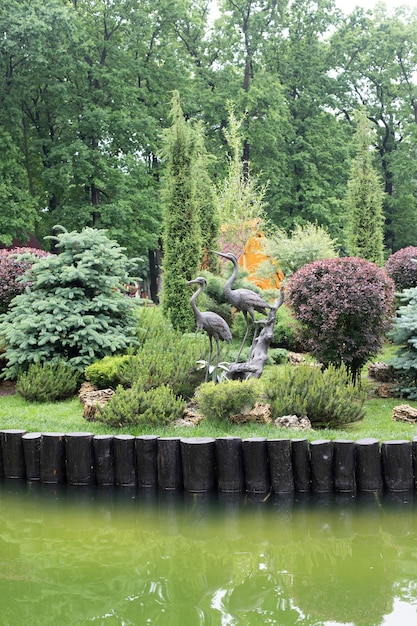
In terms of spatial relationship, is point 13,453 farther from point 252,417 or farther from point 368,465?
point 368,465

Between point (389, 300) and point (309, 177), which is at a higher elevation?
point (309, 177)

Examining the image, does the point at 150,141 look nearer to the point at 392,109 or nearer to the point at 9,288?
the point at 392,109

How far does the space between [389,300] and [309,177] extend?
20.6 metres

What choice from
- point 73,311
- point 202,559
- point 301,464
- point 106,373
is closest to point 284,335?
point 73,311

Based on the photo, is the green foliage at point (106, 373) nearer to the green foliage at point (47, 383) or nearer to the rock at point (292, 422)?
the green foliage at point (47, 383)

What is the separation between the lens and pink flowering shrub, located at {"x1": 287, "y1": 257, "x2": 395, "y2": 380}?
904 centimetres

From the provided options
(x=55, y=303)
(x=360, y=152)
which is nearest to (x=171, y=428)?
(x=55, y=303)

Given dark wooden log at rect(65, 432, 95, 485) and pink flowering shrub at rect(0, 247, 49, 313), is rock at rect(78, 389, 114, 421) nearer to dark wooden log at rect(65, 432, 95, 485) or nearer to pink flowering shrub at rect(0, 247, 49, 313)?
dark wooden log at rect(65, 432, 95, 485)

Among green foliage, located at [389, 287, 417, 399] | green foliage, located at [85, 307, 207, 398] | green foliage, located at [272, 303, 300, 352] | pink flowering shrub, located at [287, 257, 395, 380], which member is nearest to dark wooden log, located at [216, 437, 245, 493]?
green foliage, located at [85, 307, 207, 398]

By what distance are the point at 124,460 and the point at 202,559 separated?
192cm

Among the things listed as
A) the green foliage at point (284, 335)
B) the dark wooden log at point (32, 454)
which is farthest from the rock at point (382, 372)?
the dark wooden log at point (32, 454)

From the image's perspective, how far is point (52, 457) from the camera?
22.8 feet

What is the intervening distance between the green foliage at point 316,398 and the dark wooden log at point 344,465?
1179 millimetres

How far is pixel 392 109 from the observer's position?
31.3 m
